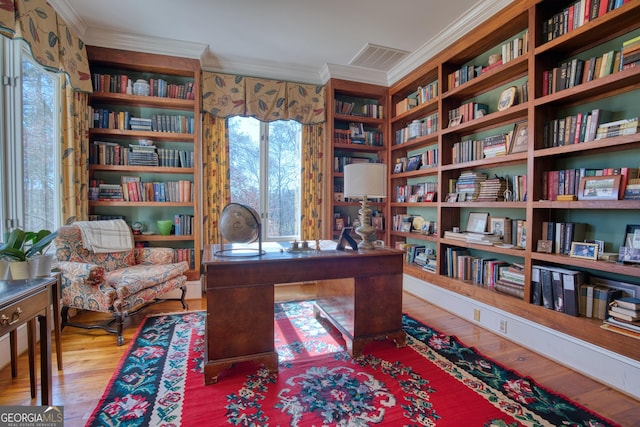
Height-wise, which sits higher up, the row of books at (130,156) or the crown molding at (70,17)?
the crown molding at (70,17)

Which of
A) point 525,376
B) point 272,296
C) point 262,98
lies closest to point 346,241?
point 272,296

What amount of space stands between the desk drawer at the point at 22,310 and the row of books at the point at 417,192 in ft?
11.0

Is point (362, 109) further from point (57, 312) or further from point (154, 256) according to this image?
point (57, 312)

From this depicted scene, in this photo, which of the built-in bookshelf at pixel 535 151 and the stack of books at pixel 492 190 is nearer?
the built-in bookshelf at pixel 535 151

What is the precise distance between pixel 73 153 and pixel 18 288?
1955 mm

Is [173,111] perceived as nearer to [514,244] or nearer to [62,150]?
[62,150]

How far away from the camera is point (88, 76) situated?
3029mm

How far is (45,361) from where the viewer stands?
5.04 feet

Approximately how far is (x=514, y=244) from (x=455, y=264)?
2.12ft

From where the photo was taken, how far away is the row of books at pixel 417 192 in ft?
11.4

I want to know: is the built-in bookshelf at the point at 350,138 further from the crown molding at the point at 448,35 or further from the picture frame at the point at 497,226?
the picture frame at the point at 497,226

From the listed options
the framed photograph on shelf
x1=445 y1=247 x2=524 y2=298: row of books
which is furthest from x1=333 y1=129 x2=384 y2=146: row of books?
x1=445 y1=247 x2=524 y2=298: row of books

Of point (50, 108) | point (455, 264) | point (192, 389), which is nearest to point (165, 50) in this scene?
point (50, 108)

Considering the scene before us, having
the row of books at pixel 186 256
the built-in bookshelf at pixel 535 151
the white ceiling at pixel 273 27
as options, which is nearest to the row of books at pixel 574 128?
the built-in bookshelf at pixel 535 151
